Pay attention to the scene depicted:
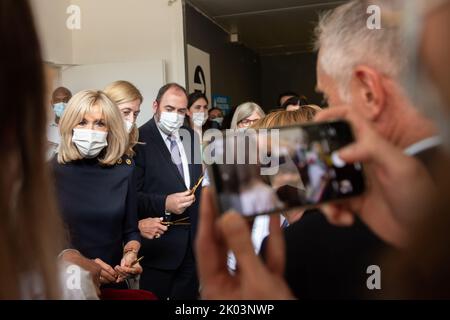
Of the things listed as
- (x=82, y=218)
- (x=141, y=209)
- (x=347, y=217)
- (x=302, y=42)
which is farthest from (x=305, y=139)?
(x=302, y=42)

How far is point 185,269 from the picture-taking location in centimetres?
204

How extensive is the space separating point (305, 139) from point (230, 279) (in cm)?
20

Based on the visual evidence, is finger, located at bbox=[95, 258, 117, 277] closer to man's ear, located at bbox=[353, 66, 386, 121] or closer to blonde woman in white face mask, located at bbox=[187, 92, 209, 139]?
man's ear, located at bbox=[353, 66, 386, 121]

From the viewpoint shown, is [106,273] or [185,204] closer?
[106,273]

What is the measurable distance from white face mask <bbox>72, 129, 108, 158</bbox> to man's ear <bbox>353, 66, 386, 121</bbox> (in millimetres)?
1181

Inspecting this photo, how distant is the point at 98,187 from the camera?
1.62 metres

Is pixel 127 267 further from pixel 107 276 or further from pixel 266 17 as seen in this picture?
pixel 266 17

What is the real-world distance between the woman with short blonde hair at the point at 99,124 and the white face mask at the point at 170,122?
59 cm

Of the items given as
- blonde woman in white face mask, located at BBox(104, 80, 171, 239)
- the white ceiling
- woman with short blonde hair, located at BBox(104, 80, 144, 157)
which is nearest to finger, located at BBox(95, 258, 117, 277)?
blonde woman in white face mask, located at BBox(104, 80, 171, 239)

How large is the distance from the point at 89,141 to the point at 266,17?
4285 mm

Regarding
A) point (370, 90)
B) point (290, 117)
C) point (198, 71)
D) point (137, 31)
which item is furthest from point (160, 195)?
point (198, 71)

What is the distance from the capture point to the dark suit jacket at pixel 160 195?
1.99 meters

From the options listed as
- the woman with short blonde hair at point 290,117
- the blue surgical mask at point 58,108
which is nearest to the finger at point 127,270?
the woman with short blonde hair at point 290,117

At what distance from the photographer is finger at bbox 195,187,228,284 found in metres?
0.50
